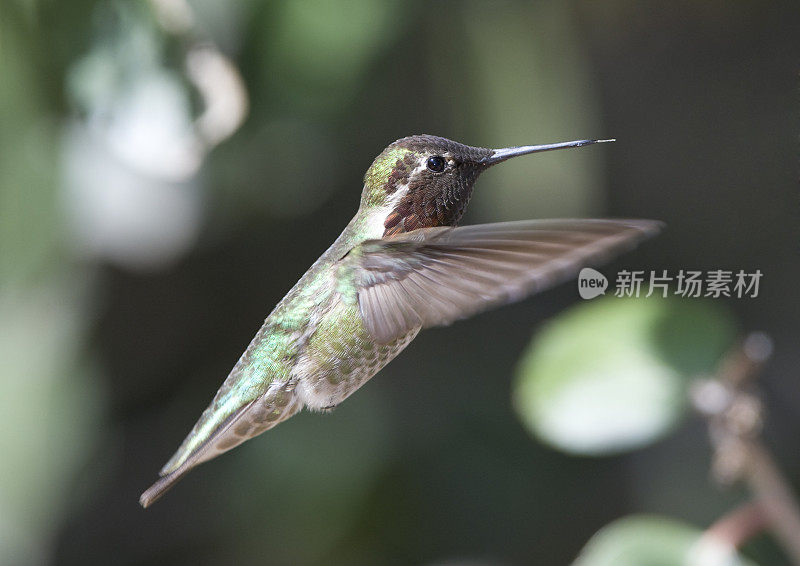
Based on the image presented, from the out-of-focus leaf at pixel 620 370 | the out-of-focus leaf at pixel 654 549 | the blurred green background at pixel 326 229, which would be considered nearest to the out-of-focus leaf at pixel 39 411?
the blurred green background at pixel 326 229

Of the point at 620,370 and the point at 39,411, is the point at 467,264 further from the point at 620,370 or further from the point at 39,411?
the point at 39,411

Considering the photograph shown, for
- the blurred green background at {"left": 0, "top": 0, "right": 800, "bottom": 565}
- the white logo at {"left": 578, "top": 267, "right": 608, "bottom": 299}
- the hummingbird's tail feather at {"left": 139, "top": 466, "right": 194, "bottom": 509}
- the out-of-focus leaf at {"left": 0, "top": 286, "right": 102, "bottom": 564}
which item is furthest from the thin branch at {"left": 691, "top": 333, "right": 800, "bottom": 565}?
the out-of-focus leaf at {"left": 0, "top": 286, "right": 102, "bottom": 564}

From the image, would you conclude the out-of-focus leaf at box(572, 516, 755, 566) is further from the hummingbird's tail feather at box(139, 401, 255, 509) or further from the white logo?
the hummingbird's tail feather at box(139, 401, 255, 509)

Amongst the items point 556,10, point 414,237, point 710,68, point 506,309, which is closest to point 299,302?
point 414,237

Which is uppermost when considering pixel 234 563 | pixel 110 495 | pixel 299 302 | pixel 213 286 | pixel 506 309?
pixel 299 302

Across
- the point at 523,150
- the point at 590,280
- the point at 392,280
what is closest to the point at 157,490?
the point at 392,280

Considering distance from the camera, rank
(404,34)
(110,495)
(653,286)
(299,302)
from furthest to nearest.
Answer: (110,495) → (404,34) → (653,286) → (299,302)

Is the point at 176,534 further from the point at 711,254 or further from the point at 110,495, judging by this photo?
the point at 711,254
